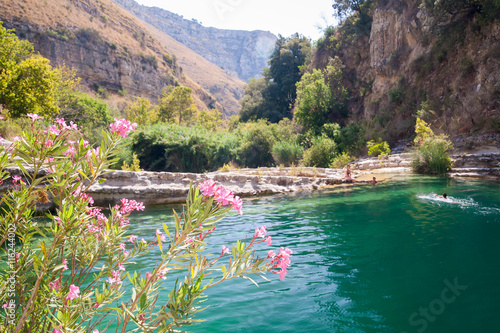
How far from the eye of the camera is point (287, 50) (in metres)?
40.3

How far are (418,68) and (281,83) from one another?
20.1 meters

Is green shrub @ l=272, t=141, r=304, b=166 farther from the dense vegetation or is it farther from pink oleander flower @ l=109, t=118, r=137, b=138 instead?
pink oleander flower @ l=109, t=118, r=137, b=138

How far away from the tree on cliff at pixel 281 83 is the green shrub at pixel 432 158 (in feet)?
81.6

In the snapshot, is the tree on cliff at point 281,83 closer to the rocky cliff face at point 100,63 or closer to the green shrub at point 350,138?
the green shrub at point 350,138

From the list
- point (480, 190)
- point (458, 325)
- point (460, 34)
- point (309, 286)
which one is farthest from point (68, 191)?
point (460, 34)

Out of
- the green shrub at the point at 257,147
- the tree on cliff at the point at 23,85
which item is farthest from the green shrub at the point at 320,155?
the tree on cliff at the point at 23,85

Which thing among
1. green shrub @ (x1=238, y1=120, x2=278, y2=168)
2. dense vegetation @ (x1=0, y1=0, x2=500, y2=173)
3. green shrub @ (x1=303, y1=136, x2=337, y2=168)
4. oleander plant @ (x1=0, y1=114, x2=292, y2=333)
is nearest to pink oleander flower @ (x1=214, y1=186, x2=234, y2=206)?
oleander plant @ (x1=0, y1=114, x2=292, y2=333)

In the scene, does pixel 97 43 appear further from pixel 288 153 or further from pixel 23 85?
pixel 288 153

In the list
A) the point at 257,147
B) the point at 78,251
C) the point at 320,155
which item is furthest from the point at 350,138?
the point at 78,251

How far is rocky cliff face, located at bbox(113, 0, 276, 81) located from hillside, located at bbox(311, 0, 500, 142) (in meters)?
122

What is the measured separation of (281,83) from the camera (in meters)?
40.3

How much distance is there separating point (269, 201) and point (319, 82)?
2033cm

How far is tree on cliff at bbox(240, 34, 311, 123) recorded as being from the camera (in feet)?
128

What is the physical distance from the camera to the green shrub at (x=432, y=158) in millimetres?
14266
